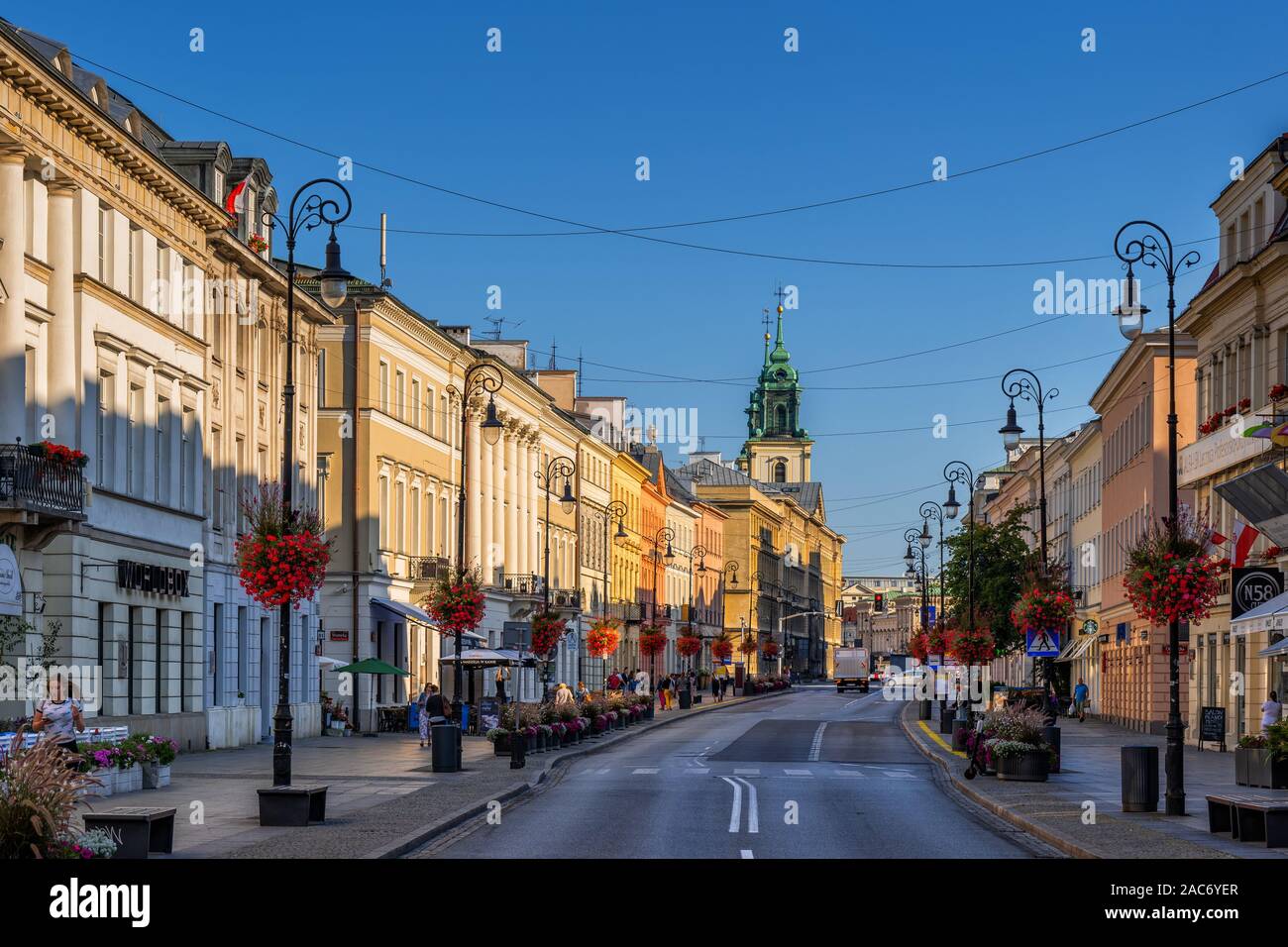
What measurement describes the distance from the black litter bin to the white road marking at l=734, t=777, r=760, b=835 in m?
5.93

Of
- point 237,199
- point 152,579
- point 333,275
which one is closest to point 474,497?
point 237,199

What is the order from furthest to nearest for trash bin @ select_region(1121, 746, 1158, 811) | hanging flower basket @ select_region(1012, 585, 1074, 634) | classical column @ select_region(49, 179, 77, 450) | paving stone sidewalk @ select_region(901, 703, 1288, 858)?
hanging flower basket @ select_region(1012, 585, 1074, 634) → classical column @ select_region(49, 179, 77, 450) → trash bin @ select_region(1121, 746, 1158, 811) → paving stone sidewalk @ select_region(901, 703, 1288, 858)

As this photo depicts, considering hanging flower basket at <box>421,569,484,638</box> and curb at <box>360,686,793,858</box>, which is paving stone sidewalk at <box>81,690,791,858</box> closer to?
curb at <box>360,686,793,858</box>

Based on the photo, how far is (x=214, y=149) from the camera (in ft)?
152

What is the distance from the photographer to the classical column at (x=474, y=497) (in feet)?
244

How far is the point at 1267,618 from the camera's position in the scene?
33.6 m

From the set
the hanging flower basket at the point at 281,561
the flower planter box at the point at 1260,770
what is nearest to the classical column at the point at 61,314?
the hanging flower basket at the point at 281,561

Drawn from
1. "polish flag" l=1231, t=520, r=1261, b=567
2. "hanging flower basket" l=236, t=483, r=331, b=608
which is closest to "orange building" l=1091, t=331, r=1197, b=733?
"polish flag" l=1231, t=520, r=1261, b=567

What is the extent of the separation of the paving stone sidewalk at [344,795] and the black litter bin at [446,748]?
36 centimetres

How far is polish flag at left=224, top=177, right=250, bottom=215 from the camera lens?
48.1 metres

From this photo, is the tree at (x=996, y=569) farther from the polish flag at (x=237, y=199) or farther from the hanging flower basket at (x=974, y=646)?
the polish flag at (x=237, y=199)

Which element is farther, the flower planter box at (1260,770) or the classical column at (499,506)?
the classical column at (499,506)

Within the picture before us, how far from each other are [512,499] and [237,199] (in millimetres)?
34560
